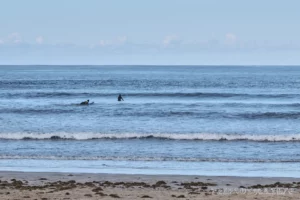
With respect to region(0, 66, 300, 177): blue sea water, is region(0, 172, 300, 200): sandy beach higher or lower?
higher

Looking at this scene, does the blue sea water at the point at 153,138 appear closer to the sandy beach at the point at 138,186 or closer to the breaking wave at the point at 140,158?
the breaking wave at the point at 140,158

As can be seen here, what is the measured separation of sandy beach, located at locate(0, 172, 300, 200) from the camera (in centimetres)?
1498

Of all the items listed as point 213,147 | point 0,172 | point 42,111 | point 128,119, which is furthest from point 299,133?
point 42,111

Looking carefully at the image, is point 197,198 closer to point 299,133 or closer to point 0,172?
point 0,172

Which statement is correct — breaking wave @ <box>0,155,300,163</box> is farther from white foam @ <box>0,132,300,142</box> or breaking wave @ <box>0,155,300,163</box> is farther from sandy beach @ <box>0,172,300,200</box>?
white foam @ <box>0,132,300,142</box>

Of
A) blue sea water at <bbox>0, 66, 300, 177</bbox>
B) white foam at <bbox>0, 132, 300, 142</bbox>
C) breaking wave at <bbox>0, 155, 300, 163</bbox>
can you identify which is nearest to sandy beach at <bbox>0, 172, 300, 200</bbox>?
blue sea water at <bbox>0, 66, 300, 177</bbox>

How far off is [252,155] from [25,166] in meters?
9.02

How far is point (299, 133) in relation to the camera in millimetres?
30672

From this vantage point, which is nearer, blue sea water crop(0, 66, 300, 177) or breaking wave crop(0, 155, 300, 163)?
blue sea water crop(0, 66, 300, 177)

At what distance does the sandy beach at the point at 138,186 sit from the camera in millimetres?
14984

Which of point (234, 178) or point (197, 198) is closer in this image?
point (197, 198)

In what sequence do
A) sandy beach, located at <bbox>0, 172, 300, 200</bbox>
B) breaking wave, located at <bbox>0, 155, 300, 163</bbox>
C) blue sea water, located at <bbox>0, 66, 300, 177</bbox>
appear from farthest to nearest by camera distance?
breaking wave, located at <bbox>0, 155, 300, 163</bbox>, blue sea water, located at <bbox>0, 66, 300, 177</bbox>, sandy beach, located at <bbox>0, 172, 300, 200</bbox>

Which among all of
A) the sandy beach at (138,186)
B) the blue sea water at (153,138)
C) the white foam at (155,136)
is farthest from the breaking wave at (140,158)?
the white foam at (155,136)

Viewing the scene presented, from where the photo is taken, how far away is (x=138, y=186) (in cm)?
1653
